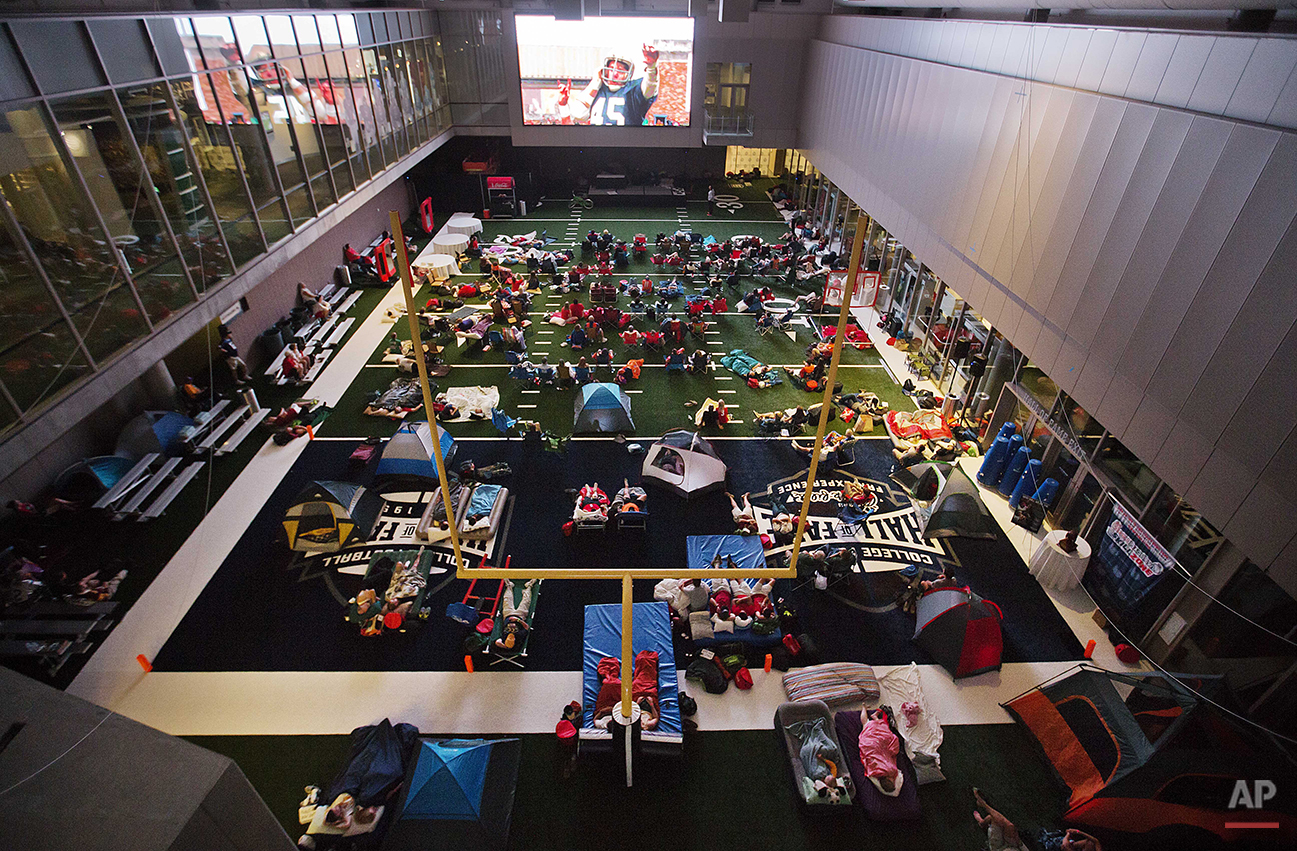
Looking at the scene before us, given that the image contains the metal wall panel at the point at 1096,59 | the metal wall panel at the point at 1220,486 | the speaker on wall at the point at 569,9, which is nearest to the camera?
the metal wall panel at the point at 1220,486

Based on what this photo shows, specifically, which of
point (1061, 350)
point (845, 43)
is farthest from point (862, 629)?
point (845, 43)

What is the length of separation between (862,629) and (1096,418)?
5.21 meters

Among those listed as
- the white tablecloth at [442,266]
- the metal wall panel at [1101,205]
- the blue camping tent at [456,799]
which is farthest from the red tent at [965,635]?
the white tablecloth at [442,266]

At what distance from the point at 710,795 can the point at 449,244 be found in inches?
842

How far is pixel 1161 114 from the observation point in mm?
8477

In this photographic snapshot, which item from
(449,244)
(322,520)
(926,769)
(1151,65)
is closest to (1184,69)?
(1151,65)

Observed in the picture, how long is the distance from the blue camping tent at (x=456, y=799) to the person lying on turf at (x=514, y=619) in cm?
188

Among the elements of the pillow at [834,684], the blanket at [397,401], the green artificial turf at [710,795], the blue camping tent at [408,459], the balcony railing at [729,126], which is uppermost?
the balcony railing at [729,126]

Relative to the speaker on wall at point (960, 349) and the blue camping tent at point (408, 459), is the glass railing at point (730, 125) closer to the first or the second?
the speaker on wall at point (960, 349)

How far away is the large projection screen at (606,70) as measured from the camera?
27156mm

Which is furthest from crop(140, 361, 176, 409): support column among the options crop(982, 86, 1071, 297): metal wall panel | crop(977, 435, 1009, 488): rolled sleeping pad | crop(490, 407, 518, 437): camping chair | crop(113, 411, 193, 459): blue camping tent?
crop(977, 435, 1009, 488): rolled sleeping pad

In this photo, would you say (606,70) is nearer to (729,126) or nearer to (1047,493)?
(729,126)

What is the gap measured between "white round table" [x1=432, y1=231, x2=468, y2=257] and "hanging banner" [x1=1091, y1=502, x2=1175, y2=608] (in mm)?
21967

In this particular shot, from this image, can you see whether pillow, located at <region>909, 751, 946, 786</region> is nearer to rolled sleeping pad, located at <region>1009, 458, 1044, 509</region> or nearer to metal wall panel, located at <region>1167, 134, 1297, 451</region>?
metal wall panel, located at <region>1167, 134, 1297, 451</region>
